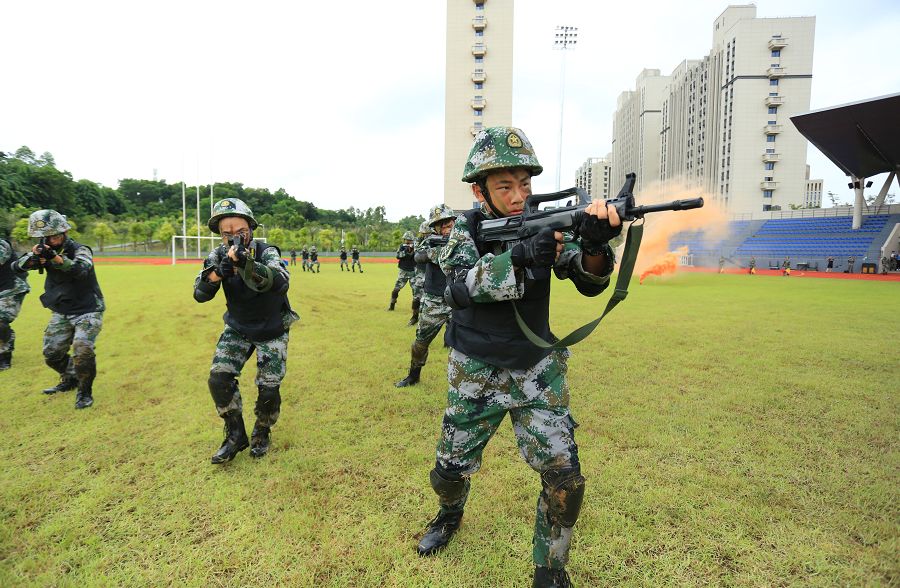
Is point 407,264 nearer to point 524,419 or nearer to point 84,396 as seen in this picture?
point 84,396

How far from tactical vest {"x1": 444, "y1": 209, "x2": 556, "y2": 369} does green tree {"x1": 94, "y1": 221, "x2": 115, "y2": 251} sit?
6567cm

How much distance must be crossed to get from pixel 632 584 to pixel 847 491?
2354 millimetres

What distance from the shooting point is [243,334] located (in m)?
4.01

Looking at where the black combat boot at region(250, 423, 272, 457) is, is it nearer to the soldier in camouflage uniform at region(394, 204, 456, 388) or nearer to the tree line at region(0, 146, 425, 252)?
the soldier in camouflage uniform at region(394, 204, 456, 388)

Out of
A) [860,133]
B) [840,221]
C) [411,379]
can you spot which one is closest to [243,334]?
[411,379]

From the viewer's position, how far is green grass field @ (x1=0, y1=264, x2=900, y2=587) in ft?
9.02

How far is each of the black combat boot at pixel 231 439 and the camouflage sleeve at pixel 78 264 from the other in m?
3.12

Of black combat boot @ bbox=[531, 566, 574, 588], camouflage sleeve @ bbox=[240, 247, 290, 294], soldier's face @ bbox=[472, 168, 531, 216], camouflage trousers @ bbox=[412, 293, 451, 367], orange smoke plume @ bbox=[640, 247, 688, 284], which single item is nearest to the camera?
black combat boot @ bbox=[531, 566, 574, 588]

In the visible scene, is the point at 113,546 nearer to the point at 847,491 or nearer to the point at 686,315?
the point at 847,491

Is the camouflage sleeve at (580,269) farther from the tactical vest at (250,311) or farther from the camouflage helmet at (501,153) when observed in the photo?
the tactical vest at (250,311)

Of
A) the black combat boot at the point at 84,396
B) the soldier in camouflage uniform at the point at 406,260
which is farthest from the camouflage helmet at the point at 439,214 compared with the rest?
the black combat boot at the point at 84,396

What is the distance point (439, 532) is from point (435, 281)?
419 centimetres

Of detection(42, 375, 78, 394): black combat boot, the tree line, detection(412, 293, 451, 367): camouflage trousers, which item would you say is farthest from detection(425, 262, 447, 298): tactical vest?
the tree line

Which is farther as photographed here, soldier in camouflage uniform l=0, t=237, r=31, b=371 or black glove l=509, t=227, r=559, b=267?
soldier in camouflage uniform l=0, t=237, r=31, b=371
